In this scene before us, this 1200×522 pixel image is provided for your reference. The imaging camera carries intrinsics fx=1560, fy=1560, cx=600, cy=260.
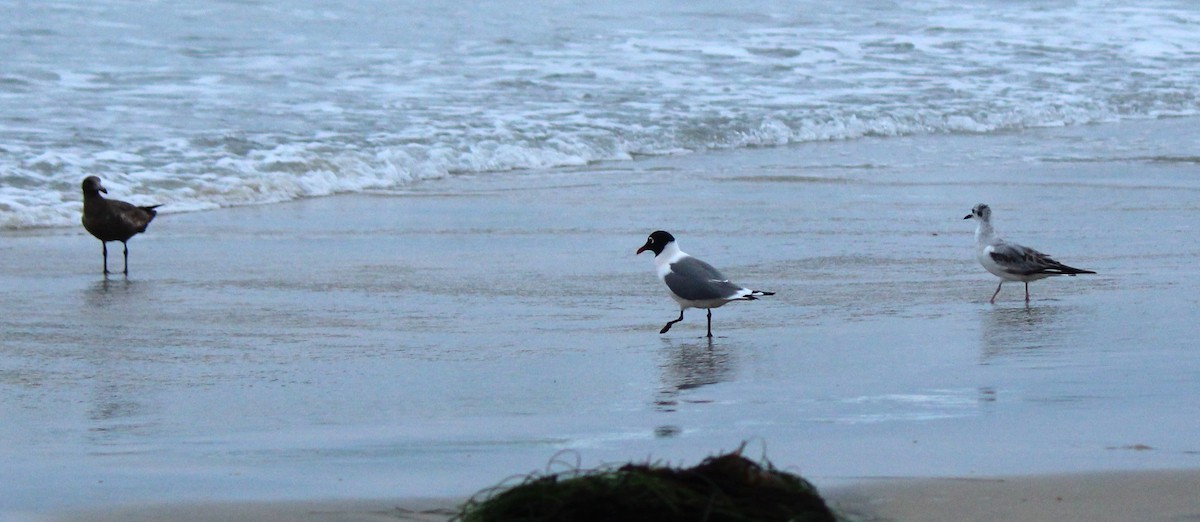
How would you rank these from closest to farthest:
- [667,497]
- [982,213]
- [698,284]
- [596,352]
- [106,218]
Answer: [667,497] < [596,352] < [698,284] < [982,213] < [106,218]

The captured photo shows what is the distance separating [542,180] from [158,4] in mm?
13163

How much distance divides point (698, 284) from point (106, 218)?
12.2ft

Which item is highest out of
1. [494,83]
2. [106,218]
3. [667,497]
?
[667,497]

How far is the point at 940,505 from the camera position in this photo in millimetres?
3736

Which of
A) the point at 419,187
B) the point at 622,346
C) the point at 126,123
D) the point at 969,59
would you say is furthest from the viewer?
the point at 969,59

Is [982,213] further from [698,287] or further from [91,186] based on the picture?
[91,186]

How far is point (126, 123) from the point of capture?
45.0ft

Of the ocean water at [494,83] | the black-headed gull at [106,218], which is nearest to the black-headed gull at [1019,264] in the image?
the black-headed gull at [106,218]

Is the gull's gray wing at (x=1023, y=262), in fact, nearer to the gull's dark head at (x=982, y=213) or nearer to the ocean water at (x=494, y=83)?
the gull's dark head at (x=982, y=213)

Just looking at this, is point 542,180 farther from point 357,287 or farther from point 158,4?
point 158,4

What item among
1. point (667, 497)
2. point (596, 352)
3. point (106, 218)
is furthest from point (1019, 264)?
point (106, 218)

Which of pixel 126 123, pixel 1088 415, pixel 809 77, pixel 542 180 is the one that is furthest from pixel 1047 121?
pixel 1088 415

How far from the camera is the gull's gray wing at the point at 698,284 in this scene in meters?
6.65

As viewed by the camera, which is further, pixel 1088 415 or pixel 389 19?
pixel 389 19
